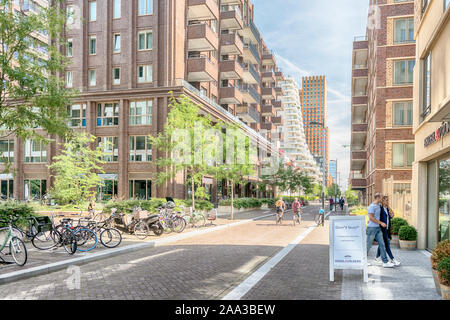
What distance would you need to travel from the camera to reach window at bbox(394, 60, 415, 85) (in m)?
30.4

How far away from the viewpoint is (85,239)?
12.4 m

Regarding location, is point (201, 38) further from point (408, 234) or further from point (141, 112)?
point (408, 234)

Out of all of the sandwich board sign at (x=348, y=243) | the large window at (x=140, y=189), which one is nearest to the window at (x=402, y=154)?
the large window at (x=140, y=189)

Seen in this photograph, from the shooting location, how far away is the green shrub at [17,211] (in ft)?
43.3

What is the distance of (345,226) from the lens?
8.39 metres

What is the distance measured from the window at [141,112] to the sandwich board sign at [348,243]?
27.7m

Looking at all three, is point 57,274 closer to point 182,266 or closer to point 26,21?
point 182,266

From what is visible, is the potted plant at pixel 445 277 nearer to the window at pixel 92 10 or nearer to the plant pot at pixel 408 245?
the plant pot at pixel 408 245

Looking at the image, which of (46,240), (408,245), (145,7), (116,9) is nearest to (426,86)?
(408,245)

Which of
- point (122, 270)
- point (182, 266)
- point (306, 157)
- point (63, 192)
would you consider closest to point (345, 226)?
point (182, 266)

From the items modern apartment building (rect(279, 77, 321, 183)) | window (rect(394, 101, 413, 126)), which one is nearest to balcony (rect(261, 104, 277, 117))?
window (rect(394, 101, 413, 126))

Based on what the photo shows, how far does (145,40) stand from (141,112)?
6388mm

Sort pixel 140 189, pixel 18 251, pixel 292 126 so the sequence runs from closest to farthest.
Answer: pixel 18 251 < pixel 140 189 < pixel 292 126

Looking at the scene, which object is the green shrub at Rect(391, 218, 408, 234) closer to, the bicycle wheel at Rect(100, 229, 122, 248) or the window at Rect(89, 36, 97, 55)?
the bicycle wheel at Rect(100, 229, 122, 248)
